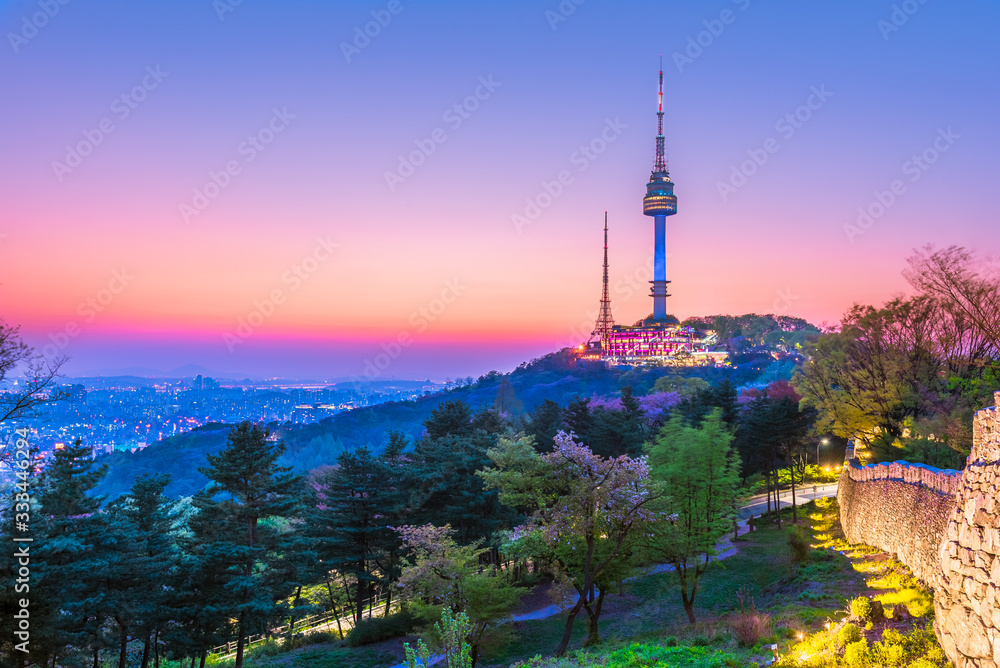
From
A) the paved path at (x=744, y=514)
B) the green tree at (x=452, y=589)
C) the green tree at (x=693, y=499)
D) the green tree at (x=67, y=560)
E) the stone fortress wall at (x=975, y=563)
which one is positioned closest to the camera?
the stone fortress wall at (x=975, y=563)

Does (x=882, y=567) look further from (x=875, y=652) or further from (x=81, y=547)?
(x=81, y=547)

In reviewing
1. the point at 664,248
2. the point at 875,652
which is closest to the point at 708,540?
the point at 875,652

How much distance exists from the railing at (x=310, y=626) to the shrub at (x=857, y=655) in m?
19.3

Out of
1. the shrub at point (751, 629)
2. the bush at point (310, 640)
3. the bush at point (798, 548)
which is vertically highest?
the shrub at point (751, 629)

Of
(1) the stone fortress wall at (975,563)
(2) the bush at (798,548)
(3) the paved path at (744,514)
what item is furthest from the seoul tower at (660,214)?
(1) the stone fortress wall at (975,563)

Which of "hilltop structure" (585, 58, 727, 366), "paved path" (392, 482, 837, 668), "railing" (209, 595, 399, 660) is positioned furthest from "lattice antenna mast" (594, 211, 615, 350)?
"railing" (209, 595, 399, 660)

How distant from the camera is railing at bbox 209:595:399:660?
2306 centimetres

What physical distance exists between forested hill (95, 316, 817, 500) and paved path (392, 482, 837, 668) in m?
33.7

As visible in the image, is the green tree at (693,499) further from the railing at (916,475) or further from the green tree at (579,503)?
the railing at (916,475)

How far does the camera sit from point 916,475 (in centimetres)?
1521

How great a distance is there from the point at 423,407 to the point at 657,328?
221 ft

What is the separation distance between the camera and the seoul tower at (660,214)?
499 ft

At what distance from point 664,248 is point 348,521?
143m

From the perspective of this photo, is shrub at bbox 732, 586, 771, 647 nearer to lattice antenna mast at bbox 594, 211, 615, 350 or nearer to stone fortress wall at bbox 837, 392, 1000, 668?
stone fortress wall at bbox 837, 392, 1000, 668
